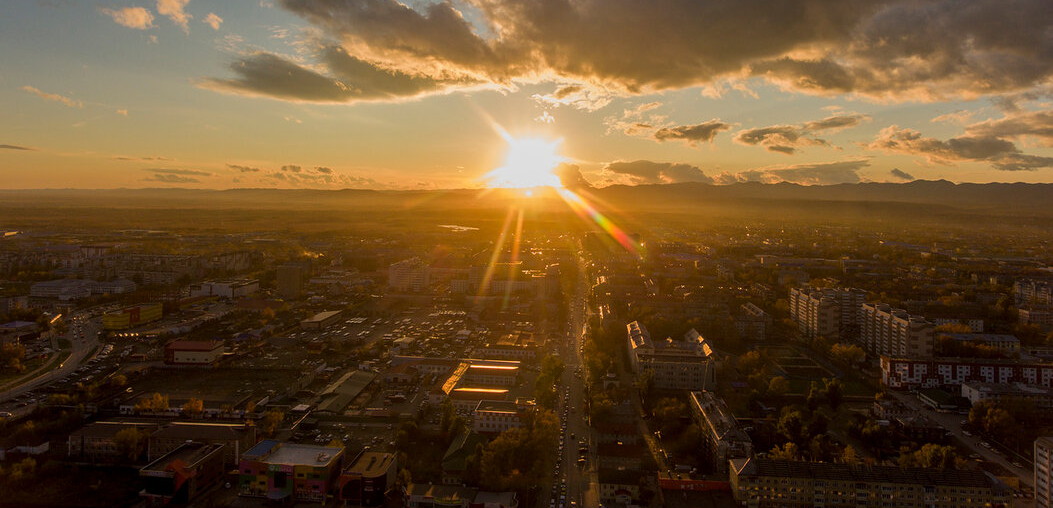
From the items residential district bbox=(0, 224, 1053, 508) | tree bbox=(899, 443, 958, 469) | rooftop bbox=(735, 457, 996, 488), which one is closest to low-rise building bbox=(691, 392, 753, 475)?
residential district bbox=(0, 224, 1053, 508)

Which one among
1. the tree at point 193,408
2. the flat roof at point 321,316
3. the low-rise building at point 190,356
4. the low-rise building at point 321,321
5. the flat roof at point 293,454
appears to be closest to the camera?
the flat roof at point 293,454

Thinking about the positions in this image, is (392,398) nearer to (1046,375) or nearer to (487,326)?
(487,326)

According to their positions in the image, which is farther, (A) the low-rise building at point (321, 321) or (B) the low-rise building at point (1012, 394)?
(A) the low-rise building at point (321, 321)

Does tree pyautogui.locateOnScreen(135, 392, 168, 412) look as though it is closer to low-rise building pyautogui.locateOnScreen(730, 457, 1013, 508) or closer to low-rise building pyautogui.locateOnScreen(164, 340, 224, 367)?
low-rise building pyautogui.locateOnScreen(164, 340, 224, 367)

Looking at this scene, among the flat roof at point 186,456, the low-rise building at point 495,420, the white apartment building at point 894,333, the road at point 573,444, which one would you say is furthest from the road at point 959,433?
the flat roof at point 186,456

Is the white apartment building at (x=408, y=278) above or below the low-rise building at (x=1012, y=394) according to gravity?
above

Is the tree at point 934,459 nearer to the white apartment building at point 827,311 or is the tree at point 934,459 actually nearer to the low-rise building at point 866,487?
the low-rise building at point 866,487

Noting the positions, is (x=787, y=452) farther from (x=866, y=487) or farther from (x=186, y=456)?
(x=186, y=456)
